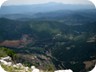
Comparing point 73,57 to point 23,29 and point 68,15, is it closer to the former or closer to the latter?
point 68,15

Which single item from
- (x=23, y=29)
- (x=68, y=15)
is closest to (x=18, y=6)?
(x=23, y=29)

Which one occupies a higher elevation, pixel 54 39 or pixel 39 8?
pixel 39 8

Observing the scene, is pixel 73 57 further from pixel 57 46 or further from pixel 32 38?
pixel 32 38

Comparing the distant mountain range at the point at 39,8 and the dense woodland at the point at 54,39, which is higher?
the distant mountain range at the point at 39,8

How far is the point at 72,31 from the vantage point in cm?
565

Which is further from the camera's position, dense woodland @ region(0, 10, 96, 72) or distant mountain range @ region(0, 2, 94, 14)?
distant mountain range @ region(0, 2, 94, 14)

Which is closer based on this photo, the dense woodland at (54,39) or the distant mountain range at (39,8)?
the dense woodland at (54,39)

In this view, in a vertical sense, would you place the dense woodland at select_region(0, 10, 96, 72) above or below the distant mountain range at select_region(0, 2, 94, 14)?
below

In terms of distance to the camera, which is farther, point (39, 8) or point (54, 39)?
point (39, 8)

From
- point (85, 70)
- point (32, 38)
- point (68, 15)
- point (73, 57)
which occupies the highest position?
point (68, 15)

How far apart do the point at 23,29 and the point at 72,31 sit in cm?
140

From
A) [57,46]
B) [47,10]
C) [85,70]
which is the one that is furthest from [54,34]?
[85,70]

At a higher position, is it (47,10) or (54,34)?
(47,10)

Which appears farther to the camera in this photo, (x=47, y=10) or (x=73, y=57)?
(x=47, y=10)
